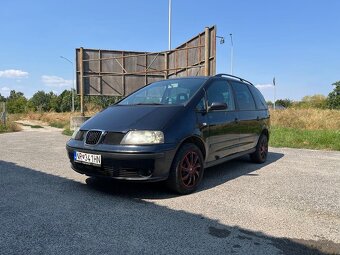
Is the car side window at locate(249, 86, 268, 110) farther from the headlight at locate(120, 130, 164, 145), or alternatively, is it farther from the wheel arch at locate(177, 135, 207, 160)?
the headlight at locate(120, 130, 164, 145)

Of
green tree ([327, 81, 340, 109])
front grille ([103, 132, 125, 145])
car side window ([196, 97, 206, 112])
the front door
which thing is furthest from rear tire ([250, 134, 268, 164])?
green tree ([327, 81, 340, 109])

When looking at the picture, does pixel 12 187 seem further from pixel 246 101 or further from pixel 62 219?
pixel 246 101

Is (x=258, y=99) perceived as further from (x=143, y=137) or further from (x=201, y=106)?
(x=143, y=137)

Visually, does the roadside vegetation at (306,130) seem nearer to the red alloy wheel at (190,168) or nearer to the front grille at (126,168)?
the red alloy wheel at (190,168)

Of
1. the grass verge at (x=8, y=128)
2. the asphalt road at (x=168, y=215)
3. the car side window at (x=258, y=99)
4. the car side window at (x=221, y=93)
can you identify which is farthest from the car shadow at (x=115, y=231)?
the grass verge at (x=8, y=128)

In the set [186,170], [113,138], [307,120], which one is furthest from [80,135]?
[307,120]

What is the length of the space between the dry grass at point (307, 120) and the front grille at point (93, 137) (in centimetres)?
1419

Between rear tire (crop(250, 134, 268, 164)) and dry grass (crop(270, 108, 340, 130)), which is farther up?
dry grass (crop(270, 108, 340, 130))

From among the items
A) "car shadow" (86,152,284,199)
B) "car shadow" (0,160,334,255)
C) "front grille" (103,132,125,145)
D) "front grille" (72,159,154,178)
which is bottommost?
"car shadow" (0,160,334,255)

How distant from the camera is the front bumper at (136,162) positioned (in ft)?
12.9

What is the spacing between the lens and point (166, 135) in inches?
161

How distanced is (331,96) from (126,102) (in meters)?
76.8

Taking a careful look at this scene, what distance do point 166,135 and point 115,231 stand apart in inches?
54.4

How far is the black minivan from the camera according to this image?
4.02 metres
